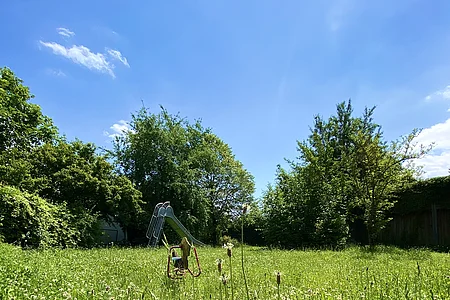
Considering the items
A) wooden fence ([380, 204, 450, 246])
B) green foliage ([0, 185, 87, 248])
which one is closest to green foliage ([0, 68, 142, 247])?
green foliage ([0, 185, 87, 248])

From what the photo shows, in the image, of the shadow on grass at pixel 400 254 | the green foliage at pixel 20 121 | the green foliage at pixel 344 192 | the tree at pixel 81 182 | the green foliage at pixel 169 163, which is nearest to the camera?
the shadow on grass at pixel 400 254

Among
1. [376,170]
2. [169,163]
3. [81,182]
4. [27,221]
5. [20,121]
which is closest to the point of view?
[27,221]

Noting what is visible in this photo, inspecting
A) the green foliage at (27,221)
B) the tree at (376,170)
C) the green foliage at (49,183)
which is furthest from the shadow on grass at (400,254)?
the green foliage at (49,183)

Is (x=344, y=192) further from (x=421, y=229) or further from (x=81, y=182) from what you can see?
(x=81, y=182)

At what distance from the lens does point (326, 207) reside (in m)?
15.4

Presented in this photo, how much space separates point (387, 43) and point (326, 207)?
8.45m

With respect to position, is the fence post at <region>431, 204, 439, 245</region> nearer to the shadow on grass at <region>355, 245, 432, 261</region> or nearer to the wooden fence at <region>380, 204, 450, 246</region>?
the wooden fence at <region>380, 204, 450, 246</region>

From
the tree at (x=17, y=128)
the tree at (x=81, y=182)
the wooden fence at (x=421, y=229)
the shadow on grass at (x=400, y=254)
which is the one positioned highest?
the tree at (x=17, y=128)

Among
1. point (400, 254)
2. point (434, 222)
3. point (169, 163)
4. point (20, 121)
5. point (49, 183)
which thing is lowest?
point (400, 254)

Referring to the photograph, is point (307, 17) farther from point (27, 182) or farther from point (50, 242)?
point (27, 182)

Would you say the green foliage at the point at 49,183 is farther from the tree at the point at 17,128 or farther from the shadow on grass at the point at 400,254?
the shadow on grass at the point at 400,254

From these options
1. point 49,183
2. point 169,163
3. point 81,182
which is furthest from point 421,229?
point 49,183

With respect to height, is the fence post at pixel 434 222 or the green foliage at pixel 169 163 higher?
the green foliage at pixel 169 163

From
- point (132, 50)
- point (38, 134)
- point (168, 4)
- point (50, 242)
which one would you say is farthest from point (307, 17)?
point (38, 134)
